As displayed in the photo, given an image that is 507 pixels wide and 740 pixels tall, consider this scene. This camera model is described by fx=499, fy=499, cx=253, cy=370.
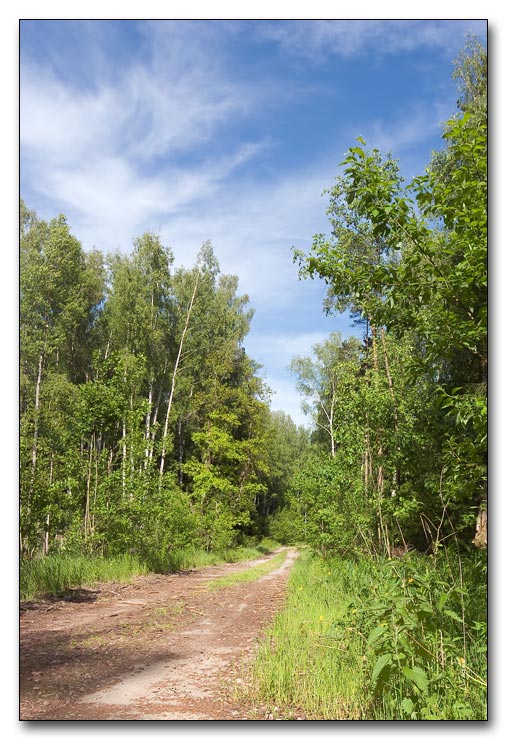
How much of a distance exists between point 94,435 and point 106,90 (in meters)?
4.58

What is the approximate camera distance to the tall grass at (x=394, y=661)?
2.26 m

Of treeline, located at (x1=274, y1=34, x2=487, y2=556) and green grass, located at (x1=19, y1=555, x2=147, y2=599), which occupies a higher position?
treeline, located at (x1=274, y1=34, x2=487, y2=556)

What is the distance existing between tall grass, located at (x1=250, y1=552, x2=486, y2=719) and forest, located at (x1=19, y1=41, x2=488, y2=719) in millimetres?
14

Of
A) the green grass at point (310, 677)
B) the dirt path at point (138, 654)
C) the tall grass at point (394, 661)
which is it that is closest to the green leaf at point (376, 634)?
the tall grass at point (394, 661)

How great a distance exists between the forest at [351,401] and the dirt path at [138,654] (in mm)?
397

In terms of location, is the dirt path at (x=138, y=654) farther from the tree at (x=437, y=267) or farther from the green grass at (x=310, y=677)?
the tree at (x=437, y=267)

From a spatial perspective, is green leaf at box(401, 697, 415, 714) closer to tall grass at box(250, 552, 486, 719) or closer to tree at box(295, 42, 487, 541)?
tall grass at box(250, 552, 486, 719)

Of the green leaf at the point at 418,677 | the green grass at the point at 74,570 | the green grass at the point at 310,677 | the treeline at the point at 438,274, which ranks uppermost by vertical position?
the treeline at the point at 438,274

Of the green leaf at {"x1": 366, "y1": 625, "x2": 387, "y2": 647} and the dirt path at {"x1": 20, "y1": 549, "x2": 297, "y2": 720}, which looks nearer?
the green leaf at {"x1": 366, "y1": 625, "x2": 387, "y2": 647}

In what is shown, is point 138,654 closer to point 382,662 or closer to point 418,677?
point 382,662

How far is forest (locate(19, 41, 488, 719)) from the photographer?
274cm

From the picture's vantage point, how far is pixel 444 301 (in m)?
3.08

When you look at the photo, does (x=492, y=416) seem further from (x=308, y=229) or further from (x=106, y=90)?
(x=106, y=90)

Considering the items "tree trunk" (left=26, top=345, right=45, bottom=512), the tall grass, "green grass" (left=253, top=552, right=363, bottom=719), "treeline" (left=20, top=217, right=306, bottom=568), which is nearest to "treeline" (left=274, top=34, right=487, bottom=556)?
the tall grass
